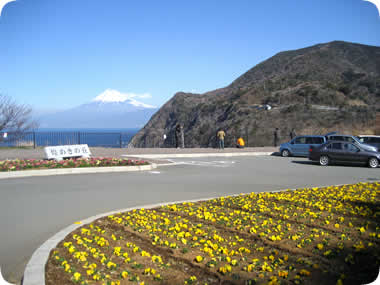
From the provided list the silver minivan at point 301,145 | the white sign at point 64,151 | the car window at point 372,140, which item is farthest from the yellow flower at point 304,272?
the car window at point 372,140

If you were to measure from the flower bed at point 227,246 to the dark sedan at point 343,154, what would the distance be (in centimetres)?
1135

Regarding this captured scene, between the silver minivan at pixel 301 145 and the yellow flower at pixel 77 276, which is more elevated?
the silver minivan at pixel 301 145

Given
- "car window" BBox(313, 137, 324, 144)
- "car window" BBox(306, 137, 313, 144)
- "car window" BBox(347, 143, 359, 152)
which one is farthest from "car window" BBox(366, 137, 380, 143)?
"car window" BBox(347, 143, 359, 152)

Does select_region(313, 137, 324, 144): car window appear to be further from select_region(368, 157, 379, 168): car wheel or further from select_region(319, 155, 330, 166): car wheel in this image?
select_region(368, 157, 379, 168): car wheel

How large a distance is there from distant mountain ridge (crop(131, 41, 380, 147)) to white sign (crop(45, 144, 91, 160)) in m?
20.1

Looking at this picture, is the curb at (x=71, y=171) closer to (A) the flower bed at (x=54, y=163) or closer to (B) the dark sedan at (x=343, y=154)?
(A) the flower bed at (x=54, y=163)

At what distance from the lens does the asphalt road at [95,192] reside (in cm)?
636

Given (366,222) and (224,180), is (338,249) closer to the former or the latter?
(366,222)

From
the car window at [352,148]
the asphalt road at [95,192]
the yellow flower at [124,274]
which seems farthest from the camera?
the car window at [352,148]

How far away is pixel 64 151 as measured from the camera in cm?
1881

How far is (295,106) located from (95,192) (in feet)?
160

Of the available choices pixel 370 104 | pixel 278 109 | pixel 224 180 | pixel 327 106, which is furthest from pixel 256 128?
pixel 224 180

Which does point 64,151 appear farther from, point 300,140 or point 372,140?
point 372,140

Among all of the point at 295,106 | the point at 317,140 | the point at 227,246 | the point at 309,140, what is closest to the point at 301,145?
the point at 309,140
